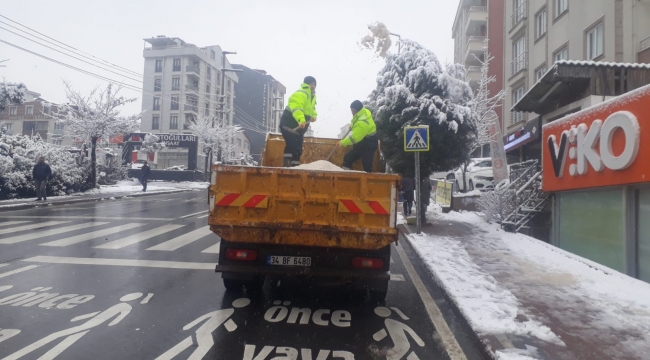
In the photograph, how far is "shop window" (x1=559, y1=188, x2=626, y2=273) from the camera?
7.27 meters

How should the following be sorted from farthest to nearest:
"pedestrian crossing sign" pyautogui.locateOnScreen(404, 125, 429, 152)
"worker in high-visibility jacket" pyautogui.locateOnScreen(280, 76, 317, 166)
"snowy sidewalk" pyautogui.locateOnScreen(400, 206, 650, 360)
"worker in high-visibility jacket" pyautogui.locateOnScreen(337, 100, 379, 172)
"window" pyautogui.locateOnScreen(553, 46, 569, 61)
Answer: "window" pyautogui.locateOnScreen(553, 46, 569, 61) → "pedestrian crossing sign" pyautogui.locateOnScreen(404, 125, 429, 152) → "worker in high-visibility jacket" pyautogui.locateOnScreen(337, 100, 379, 172) → "worker in high-visibility jacket" pyautogui.locateOnScreen(280, 76, 317, 166) → "snowy sidewalk" pyautogui.locateOnScreen(400, 206, 650, 360)

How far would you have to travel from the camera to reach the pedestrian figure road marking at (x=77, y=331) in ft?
12.6

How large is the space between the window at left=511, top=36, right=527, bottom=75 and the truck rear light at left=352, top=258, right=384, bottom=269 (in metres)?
24.3

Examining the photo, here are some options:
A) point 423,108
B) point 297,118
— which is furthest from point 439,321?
point 423,108

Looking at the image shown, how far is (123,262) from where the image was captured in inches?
295

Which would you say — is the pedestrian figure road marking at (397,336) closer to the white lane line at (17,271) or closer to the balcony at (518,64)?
the white lane line at (17,271)

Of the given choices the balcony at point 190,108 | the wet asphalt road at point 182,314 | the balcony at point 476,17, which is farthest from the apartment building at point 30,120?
the wet asphalt road at point 182,314

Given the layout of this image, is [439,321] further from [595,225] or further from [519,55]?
[519,55]

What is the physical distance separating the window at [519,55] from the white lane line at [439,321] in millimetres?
22879

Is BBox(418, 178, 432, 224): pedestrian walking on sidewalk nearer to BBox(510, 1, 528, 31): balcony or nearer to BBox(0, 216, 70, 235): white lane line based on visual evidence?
BBox(0, 216, 70, 235): white lane line

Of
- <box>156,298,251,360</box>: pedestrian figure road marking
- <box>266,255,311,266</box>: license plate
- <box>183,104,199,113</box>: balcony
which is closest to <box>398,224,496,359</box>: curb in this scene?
<box>266,255,311,266</box>: license plate

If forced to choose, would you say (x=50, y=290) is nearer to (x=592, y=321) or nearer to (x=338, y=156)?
(x=338, y=156)

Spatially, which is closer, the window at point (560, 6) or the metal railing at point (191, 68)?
the window at point (560, 6)

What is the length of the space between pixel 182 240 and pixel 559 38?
64.9ft
